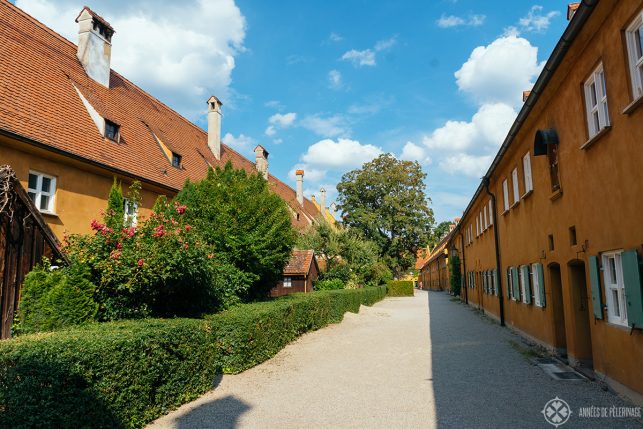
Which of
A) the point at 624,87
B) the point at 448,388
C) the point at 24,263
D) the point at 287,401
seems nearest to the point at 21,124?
the point at 24,263

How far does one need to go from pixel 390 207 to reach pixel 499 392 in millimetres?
39677

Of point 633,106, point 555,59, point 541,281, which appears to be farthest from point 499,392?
point 555,59

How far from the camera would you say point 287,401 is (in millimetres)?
7242

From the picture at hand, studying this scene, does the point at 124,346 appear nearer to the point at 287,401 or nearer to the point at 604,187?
the point at 287,401

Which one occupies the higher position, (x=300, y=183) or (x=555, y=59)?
(x=300, y=183)

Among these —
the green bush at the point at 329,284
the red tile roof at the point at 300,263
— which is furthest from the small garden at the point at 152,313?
the green bush at the point at 329,284

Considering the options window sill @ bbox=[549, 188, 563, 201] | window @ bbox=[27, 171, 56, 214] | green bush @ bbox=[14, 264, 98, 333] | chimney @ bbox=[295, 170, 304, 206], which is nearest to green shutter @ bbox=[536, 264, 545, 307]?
window sill @ bbox=[549, 188, 563, 201]

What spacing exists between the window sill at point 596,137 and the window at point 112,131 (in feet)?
50.8

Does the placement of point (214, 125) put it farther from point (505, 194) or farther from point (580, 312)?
point (580, 312)

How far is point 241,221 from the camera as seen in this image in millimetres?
13648

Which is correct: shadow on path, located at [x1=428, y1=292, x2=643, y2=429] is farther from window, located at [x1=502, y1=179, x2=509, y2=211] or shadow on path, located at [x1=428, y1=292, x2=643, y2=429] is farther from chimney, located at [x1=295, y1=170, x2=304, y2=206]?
chimney, located at [x1=295, y1=170, x2=304, y2=206]

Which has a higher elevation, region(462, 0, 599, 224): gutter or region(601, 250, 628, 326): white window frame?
region(462, 0, 599, 224): gutter

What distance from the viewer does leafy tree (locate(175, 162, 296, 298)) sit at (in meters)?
13.3

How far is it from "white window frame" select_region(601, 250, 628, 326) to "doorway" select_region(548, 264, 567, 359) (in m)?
3.30
